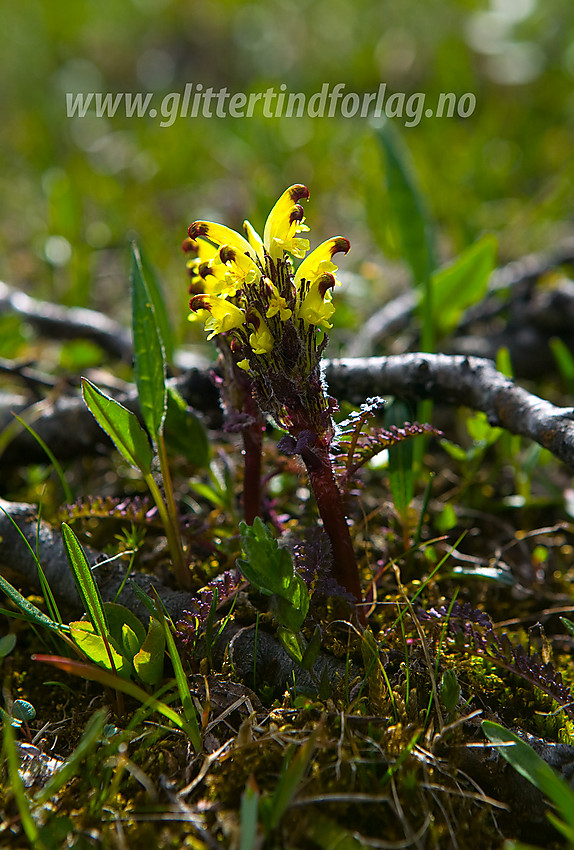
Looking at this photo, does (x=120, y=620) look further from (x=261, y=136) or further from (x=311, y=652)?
(x=261, y=136)

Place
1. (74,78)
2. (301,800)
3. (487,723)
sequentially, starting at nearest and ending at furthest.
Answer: (301,800), (487,723), (74,78)

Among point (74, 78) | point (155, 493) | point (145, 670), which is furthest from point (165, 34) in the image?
point (145, 670)

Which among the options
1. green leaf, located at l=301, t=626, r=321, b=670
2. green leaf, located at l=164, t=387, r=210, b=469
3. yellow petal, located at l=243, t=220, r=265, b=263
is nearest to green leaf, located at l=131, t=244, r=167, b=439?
green leaf, located at l=164, t=387, r=210, b=469

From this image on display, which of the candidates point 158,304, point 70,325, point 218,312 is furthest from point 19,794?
point 70,325

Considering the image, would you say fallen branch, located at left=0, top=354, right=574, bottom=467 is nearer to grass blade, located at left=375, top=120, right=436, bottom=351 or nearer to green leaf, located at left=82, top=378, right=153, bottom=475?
green leaf, located at left=82, top=378, right=153, bottom=475

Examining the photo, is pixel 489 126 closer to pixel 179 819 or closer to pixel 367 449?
pixel 367 449

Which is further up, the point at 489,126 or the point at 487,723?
the point at 489,126

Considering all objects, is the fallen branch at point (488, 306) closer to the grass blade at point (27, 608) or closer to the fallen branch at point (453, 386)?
the fallen branch at point (453, 386)
